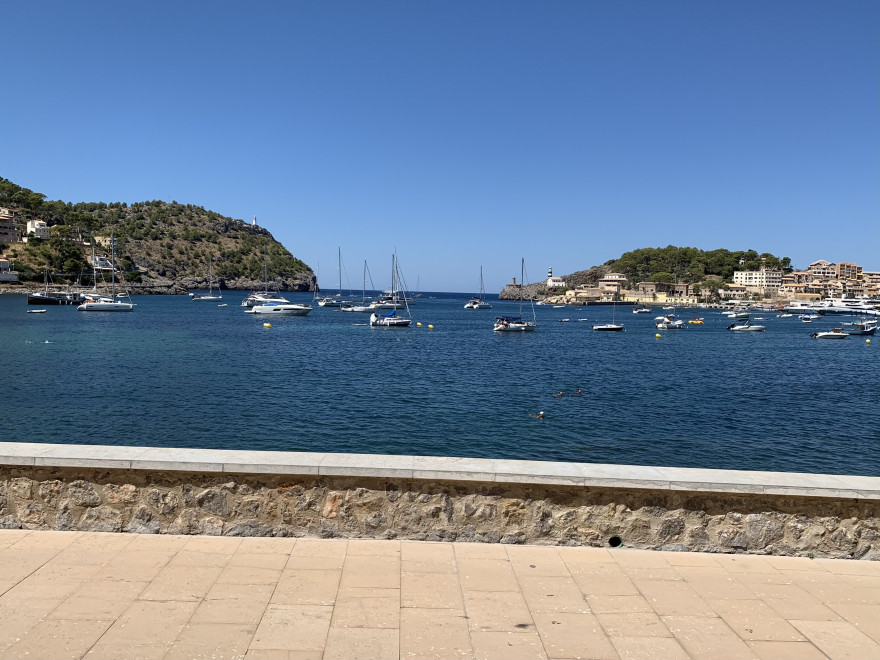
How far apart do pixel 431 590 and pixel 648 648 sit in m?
1.48

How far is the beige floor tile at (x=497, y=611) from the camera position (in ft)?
12.2

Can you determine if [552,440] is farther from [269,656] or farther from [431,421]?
[269,656]

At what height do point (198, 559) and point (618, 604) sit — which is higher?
point (198, 559)

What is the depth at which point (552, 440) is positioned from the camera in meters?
18.7

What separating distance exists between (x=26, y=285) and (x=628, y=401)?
144m

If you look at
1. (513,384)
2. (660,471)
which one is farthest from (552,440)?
(660,471)

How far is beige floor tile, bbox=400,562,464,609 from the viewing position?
3980 mm

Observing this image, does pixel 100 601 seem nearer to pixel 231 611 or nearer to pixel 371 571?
pixel 231 611

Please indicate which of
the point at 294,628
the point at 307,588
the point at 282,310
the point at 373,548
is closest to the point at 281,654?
the point at 294,628

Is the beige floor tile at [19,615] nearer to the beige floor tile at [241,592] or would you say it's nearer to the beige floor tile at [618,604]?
the beige floor tile at [241,592]

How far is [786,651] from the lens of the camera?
11.6 feet

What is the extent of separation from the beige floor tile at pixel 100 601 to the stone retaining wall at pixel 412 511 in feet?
3.06

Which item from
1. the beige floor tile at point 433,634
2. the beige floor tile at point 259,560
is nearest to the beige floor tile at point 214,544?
the beige floor tile at point 259,560

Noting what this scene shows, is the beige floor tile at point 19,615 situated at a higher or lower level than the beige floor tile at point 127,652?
higher
